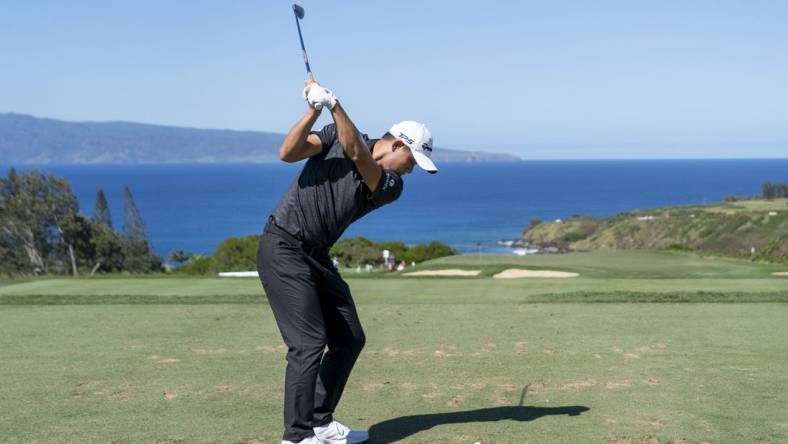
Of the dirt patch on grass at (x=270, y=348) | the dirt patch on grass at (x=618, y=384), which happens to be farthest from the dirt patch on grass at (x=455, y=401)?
the dirt patch on grass at (x=270, y=348)

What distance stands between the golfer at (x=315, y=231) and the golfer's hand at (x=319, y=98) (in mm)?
161

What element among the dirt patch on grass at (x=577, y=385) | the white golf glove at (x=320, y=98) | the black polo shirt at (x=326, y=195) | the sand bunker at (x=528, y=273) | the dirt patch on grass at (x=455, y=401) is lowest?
the sand bunker at (x=528, y=273)

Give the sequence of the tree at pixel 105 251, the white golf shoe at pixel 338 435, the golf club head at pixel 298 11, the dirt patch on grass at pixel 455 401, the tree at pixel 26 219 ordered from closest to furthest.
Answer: the white golf shoe at pixel 338 435 < the golf club head at pixel 298 11 < the dirt patch on grass at pixel 455 401 < the tree at pixel 26 219 < the tree at pixel 105 251

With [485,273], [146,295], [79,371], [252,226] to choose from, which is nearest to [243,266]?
[485,273]

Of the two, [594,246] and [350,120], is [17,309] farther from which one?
[594,246]

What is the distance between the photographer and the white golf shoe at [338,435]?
18.4ft

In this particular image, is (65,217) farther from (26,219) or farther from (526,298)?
(526,298)

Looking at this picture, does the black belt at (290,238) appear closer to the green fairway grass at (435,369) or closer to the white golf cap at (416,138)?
the white golf cap at (416,138)

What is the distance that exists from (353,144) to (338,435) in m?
1.86

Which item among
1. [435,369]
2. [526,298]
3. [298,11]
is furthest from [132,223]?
[298,11]

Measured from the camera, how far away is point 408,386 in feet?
23.6

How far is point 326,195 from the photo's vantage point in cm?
541

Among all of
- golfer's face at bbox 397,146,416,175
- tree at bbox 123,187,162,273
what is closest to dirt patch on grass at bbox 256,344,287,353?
golfer's face at bbox 397,146,416,175

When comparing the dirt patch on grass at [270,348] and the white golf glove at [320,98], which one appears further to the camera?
the dirt patch on grass at [270,348]
